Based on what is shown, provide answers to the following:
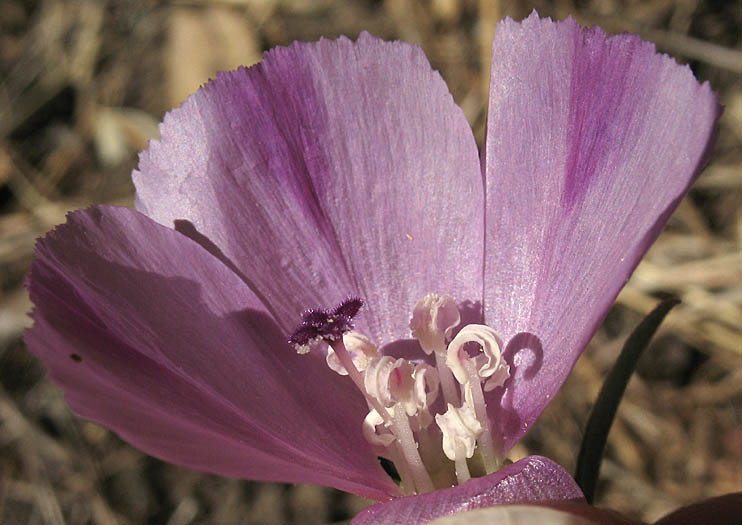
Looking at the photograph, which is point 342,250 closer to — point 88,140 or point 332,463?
point 332,463

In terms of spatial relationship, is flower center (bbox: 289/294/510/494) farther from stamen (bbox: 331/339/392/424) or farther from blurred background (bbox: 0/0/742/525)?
blurred background (bbox: 0/0/742/525)

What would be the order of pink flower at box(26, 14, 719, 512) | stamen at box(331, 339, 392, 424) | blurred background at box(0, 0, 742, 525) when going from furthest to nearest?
blurred background at box(0, 0, 742, 525) → stamen at box(331, 339, 392, 424) → pink flower at box(26, 14, 719, 512)

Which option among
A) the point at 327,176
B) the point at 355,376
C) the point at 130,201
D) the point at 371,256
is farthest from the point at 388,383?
the point at 130,201

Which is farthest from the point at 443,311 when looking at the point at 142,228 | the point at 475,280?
the point at 142,228

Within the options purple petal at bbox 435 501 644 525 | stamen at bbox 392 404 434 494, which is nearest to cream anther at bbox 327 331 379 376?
stamen at bbox 392 404 434 494

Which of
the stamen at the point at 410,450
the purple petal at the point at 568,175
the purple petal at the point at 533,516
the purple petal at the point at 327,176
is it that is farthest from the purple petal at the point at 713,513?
the purple petal at the point at 327,176

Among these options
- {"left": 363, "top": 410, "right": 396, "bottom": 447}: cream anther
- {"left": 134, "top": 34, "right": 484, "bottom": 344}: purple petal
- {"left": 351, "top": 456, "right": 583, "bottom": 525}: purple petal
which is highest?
{"left": 134, "top": 34, "right": 484, "bottom": 344}: purple petal

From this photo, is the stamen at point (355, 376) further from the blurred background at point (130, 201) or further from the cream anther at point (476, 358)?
the blurred background at point (130, 201)

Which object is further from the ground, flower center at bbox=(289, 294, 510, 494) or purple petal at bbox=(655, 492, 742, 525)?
flower center at bbox=(289, 294, 510, 494)
